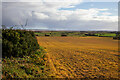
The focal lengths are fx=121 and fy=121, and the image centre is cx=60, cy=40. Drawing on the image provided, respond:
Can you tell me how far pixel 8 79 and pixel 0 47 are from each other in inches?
89.8

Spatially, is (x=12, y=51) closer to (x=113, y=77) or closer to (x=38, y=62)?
(x=38, y=62)

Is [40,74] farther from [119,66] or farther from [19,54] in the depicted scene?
[119,66]

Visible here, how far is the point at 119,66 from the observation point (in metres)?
7.70

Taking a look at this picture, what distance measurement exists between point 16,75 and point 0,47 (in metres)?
2.18

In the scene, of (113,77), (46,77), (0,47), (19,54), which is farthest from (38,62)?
(113,77)

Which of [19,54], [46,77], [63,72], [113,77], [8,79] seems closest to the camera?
[8,79]

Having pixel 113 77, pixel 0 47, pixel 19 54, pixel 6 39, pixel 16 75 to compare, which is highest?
pixel 6 39

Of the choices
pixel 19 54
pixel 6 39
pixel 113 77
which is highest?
pixel 6 39

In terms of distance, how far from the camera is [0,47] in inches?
257

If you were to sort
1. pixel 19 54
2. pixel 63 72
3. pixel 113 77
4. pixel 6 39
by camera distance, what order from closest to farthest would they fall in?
pixel 113 77
pixel 63 72
pixel 6 39
pixel 19 54

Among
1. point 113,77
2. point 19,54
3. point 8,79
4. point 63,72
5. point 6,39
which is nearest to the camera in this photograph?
point 8,79

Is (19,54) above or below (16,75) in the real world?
above

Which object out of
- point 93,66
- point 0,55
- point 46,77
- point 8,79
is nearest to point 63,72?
point 46,77

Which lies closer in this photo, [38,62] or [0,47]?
[0,47]
